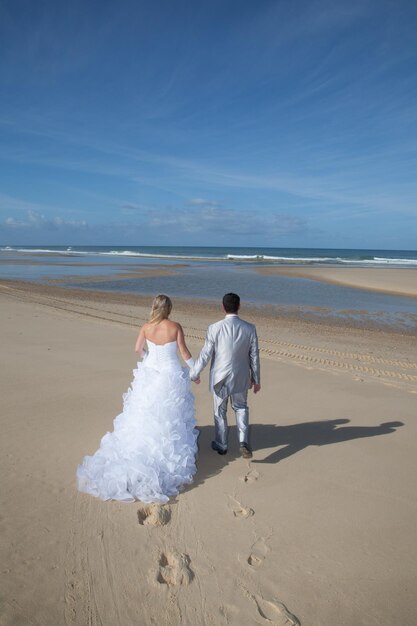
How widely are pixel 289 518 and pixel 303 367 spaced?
18.5 feet

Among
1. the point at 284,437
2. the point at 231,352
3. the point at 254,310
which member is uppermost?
the point at 231,352

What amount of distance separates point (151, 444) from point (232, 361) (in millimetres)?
1308

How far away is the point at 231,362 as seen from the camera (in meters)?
4.75

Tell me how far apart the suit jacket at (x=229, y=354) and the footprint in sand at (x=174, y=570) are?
6.02 ft

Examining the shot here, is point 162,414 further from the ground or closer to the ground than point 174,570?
further from the ground

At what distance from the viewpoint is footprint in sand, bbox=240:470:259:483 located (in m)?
4.55

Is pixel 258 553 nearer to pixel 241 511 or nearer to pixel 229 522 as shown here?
pixel 229 522

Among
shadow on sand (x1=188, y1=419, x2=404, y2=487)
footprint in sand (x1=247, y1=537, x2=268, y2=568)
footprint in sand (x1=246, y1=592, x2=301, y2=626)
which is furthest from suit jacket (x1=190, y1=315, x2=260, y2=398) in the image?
footprint in sand (x1=246, y1=592, x2=301, y2=626)

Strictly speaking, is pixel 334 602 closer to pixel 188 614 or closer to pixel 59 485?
pixel 188 614

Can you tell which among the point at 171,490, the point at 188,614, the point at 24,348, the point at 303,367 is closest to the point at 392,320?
the point at 303,367

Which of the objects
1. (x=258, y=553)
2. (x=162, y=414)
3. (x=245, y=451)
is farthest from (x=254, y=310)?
(x=258, y=553)

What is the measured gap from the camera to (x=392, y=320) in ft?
54.0

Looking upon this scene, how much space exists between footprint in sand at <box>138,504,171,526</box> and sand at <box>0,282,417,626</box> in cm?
1

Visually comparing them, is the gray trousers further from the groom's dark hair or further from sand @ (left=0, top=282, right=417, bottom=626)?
the groom's dark hair
